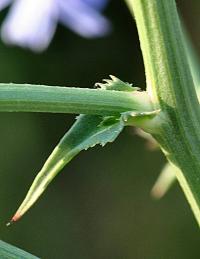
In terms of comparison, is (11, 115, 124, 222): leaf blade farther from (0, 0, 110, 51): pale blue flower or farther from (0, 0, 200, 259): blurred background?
(0, 0, 200, 259): blurred background

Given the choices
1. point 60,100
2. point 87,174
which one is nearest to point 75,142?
point 60,100

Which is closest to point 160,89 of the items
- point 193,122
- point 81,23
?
point 193,122

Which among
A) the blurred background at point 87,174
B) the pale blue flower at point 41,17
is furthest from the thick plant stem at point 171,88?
the blurred background at point 87,174

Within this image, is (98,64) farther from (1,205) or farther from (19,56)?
(1,205)

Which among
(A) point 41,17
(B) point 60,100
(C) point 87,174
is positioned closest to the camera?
(B) point 60,100

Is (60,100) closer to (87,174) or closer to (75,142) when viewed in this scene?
(75,142)

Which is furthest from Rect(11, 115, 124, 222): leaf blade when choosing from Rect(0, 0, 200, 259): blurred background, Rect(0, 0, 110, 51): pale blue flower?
Rect(0, 0, 200, 259): blurred background
